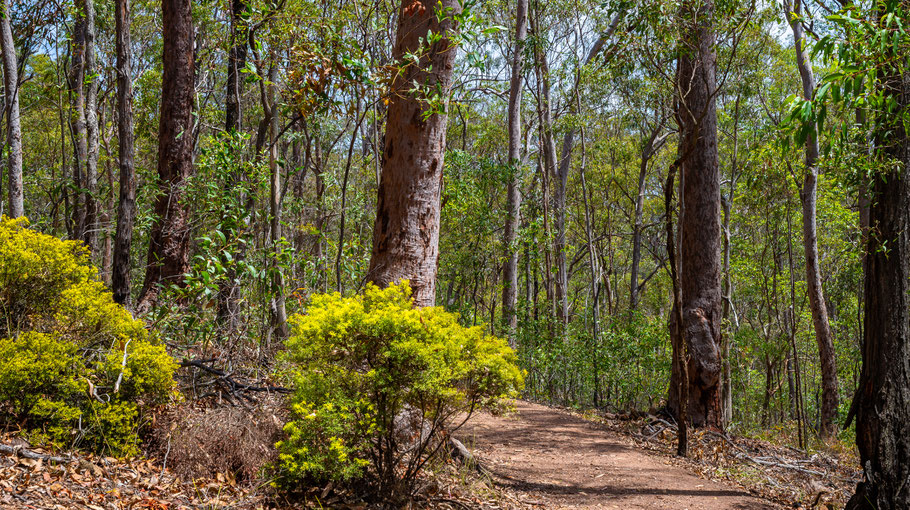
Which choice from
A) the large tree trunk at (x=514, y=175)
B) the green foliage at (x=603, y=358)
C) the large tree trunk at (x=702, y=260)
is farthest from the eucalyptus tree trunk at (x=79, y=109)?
the large tree trunk at (x=702, y=260)

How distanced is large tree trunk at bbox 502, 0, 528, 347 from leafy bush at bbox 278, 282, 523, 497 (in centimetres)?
1098

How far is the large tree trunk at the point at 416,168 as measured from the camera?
17.2 ft

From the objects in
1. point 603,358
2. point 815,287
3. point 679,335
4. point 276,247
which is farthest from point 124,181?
point 815,287

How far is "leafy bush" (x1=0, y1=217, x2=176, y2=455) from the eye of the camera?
12.4 feet

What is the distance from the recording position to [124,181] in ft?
19.5

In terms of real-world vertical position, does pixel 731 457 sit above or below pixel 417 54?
below

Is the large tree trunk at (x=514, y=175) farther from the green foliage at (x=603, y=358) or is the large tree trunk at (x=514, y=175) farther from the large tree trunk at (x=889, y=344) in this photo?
the large tree trunk at (x=889, y=344)

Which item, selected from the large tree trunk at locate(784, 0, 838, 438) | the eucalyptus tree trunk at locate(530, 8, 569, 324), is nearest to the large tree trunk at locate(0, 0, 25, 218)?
the eucalyptus tree trunk at locate(530, 8, 569, 324)

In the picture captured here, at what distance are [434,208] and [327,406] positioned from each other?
222 centimetres

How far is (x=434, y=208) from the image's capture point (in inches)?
212

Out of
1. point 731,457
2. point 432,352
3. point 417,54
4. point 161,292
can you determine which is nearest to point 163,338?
point 161,292

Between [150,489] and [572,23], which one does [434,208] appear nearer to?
[150,489]

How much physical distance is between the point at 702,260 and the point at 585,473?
4511mm

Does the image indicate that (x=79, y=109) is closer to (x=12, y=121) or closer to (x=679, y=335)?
(x=12, y=121)
